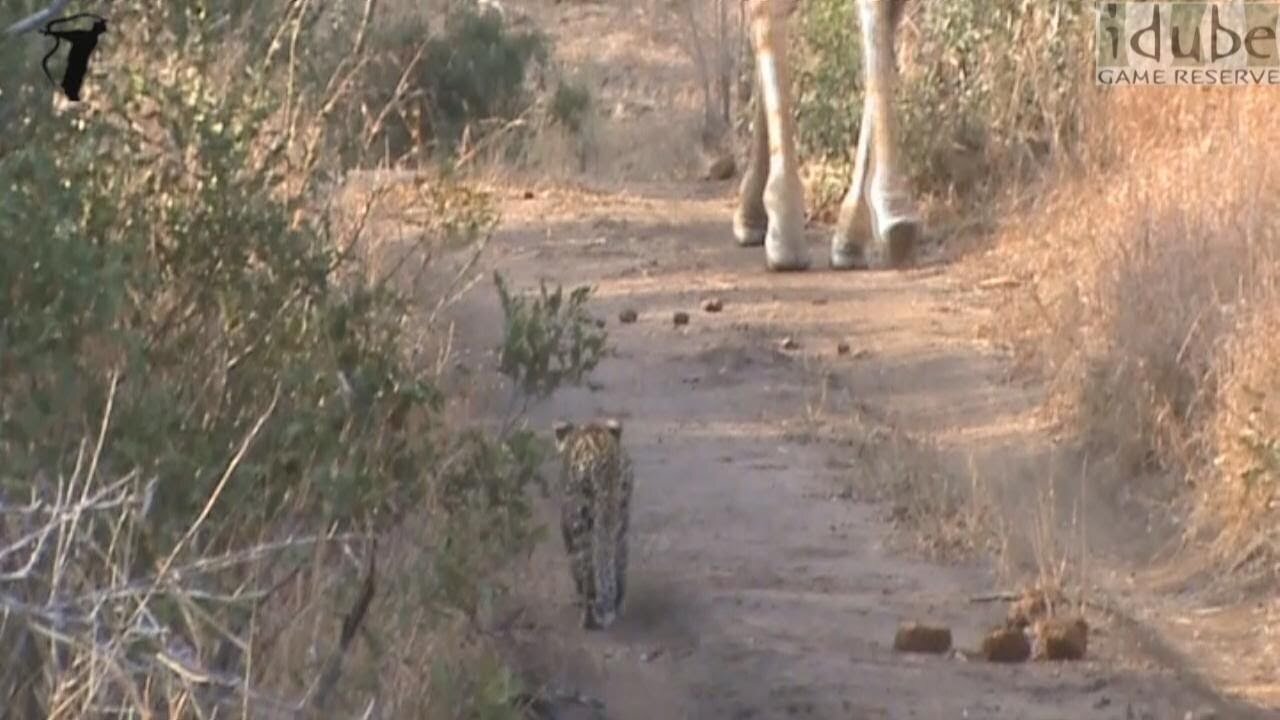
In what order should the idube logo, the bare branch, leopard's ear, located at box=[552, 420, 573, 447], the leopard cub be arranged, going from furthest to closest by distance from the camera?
the idube logo, leopard's ear, located at box=[552, 420, 573, 447], the leopard cub, the bare branch

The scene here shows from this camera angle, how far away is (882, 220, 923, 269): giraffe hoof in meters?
9.92

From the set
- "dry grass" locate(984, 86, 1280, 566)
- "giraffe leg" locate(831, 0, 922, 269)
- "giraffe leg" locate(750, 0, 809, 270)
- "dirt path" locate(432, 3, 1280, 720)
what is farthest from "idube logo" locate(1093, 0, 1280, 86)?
"giraffe leg" locate(750, 0, 809, 270)

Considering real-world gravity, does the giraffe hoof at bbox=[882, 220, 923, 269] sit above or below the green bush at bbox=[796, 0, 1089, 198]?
below

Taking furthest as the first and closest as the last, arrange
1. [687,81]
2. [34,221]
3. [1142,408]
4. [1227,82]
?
[687,81], [1227,82], [1142,408], [34,221]

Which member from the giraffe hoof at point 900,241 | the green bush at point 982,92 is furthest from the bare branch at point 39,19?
the green bush at point 982,92

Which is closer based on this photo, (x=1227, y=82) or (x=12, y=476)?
(x=12, y=476)

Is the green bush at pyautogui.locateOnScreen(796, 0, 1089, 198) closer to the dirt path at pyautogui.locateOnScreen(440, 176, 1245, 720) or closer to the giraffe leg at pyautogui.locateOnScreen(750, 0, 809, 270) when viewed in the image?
the giraffe leg at pyautogui.locateOnScreen(750, 0, 809, 270)

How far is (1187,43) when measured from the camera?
9.77m

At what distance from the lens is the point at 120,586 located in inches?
140

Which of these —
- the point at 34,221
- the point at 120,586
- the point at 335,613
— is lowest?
the point at 335,613

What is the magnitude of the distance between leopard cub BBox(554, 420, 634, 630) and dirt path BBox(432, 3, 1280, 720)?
0.10 m

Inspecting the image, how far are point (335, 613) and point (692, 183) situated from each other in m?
9.49

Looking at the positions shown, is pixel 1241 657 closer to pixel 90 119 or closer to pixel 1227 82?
pixel 90 119

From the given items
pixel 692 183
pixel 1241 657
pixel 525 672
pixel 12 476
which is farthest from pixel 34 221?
pixel 692 183
